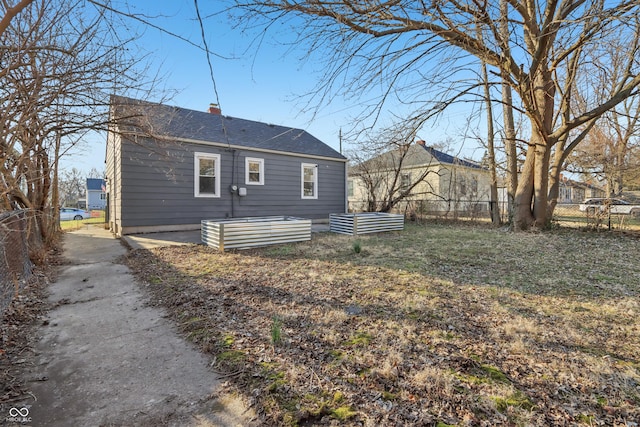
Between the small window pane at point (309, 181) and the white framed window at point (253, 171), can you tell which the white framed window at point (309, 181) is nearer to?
the small window pane at point (309, 181)

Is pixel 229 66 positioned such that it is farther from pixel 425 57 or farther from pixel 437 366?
pixel 437 366

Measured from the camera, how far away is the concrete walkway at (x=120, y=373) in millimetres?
1724

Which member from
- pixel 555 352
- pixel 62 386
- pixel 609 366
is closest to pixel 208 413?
pixel 62 386

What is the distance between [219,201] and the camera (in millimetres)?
10375

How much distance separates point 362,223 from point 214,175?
210 inches

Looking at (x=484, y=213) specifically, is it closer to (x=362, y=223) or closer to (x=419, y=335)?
(x=362, y=223)

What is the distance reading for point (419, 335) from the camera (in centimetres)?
261

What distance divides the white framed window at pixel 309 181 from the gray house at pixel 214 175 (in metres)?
0.04

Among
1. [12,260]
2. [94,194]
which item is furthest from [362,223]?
[94,194]

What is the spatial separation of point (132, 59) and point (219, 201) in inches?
251

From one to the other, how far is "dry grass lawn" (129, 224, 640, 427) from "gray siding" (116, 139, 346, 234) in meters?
4.06

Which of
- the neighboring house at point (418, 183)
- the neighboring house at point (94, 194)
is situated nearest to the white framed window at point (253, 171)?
the neighboring house at point (418, 183)

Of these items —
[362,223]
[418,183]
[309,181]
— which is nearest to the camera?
[362,223]

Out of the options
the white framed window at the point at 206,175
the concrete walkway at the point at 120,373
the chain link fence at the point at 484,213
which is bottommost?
the concrete walkway at the point at 120,373
